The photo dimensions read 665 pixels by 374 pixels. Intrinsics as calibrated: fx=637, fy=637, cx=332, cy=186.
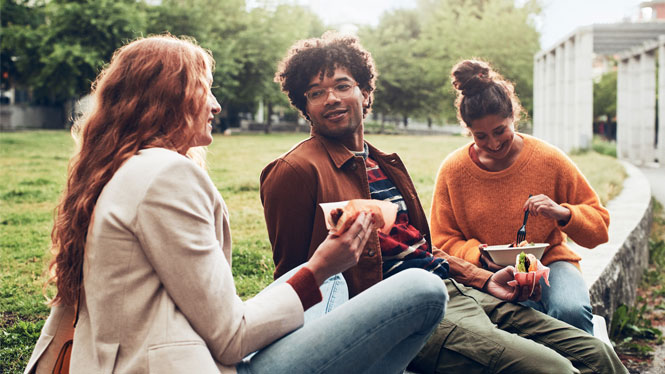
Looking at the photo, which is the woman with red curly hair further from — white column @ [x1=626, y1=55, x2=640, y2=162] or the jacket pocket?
white column @ [x1=626, y1=55, x2=640, y2=162]

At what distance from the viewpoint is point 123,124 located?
1.93 meters

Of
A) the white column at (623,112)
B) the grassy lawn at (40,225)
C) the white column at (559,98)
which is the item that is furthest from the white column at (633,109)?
the grassy lawn at (40,225)

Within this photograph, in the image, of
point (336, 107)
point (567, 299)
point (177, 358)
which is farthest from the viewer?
point (567, 299)

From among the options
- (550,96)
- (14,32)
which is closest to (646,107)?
(550,96)

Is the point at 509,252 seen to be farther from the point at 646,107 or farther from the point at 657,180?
the point at 646,107

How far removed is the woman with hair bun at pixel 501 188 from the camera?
3523 mm

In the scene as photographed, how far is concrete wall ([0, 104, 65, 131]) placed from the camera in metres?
37.2

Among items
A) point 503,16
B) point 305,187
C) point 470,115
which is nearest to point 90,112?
point 305,187

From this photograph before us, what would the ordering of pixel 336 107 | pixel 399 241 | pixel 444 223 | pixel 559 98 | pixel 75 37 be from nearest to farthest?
pixel 399 241, pixel 336 107, pixel 444 223, pixel 559 98, pixel 75 37

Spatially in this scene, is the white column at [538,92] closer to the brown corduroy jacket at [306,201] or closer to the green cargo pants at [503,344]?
the green cargo pants at [503,344]

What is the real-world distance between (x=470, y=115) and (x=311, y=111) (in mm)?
963

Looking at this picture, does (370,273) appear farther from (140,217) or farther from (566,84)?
(566,84)

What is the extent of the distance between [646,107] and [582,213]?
63.4 feet

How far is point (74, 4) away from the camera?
29531mm
